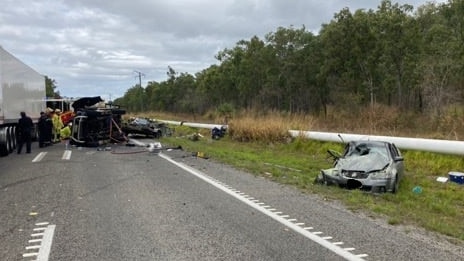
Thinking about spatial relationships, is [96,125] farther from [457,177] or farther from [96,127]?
[457,177]

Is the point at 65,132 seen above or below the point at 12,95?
below

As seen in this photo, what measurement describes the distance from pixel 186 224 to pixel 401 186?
6534 mm

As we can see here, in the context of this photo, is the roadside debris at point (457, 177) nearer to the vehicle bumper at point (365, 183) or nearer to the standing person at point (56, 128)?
the vehicle bumper at point (365, 183)

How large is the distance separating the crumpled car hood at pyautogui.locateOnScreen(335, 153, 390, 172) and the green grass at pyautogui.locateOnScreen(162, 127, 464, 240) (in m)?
0.70

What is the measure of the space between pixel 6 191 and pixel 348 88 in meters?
38.3

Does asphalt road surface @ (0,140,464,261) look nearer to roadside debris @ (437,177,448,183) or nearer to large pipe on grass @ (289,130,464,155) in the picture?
roadside debris @ (437,177,448,183)

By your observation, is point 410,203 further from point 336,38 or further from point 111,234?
point 336,38

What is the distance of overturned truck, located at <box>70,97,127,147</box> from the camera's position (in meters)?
24.0

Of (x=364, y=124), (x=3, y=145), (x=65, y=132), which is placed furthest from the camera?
(x=65, y=132)

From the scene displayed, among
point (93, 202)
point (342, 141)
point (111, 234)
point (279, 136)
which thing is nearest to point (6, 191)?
point (93, 202)

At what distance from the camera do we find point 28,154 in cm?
2045

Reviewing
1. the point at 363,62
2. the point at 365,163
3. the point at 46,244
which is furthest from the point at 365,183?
the point at 363,62

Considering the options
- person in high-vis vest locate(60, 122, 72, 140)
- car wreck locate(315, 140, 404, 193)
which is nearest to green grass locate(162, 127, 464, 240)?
car wreck locate(315, 140, 404, 193)

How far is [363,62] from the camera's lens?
4450 cm
